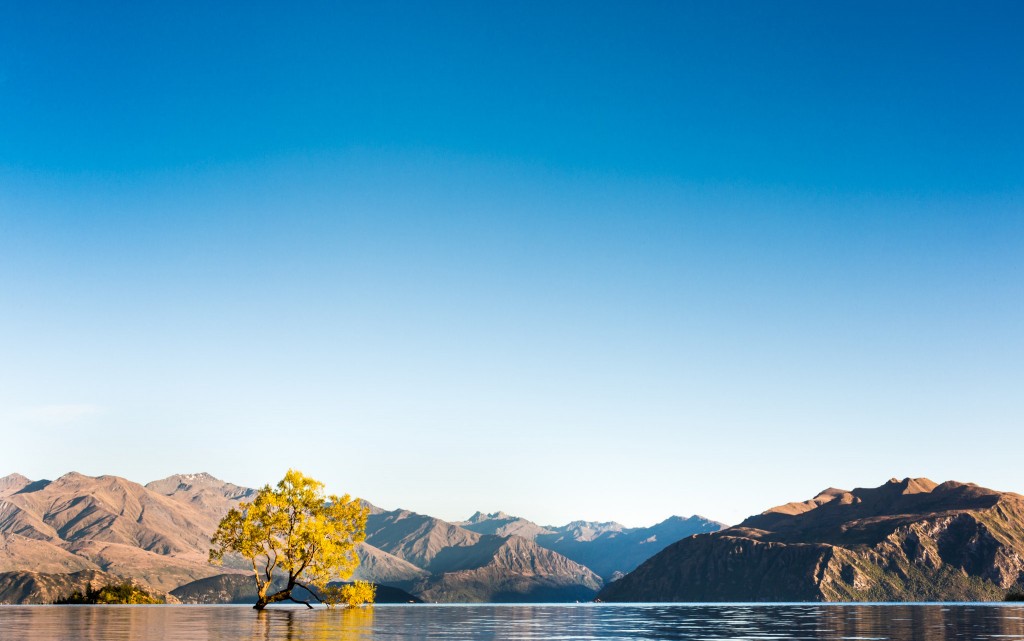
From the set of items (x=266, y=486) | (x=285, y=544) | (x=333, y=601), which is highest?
(x=266, y=486)

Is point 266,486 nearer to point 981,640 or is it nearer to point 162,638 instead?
point 162,638

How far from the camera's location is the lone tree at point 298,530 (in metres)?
127

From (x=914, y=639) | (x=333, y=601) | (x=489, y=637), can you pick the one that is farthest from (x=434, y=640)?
(x=333, y=601)

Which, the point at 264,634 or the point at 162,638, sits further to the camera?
the point at 264,634

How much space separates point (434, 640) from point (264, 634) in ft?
47.7

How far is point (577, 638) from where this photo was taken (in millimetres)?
82438

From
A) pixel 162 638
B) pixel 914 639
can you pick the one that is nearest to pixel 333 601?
pixel 162 638

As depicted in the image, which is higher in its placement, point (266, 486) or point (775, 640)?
point (266, 486)

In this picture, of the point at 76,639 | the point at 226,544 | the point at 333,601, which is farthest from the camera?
the point at 333,601

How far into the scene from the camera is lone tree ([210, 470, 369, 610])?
127 m

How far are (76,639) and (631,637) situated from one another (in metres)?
46.5

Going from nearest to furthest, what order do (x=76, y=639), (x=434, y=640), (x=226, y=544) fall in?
(x=76, y=639)
(x=434, y=640)
(x=226, y=544)

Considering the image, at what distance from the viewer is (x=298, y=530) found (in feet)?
414

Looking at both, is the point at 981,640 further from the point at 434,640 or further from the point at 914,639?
the point at 434,640
